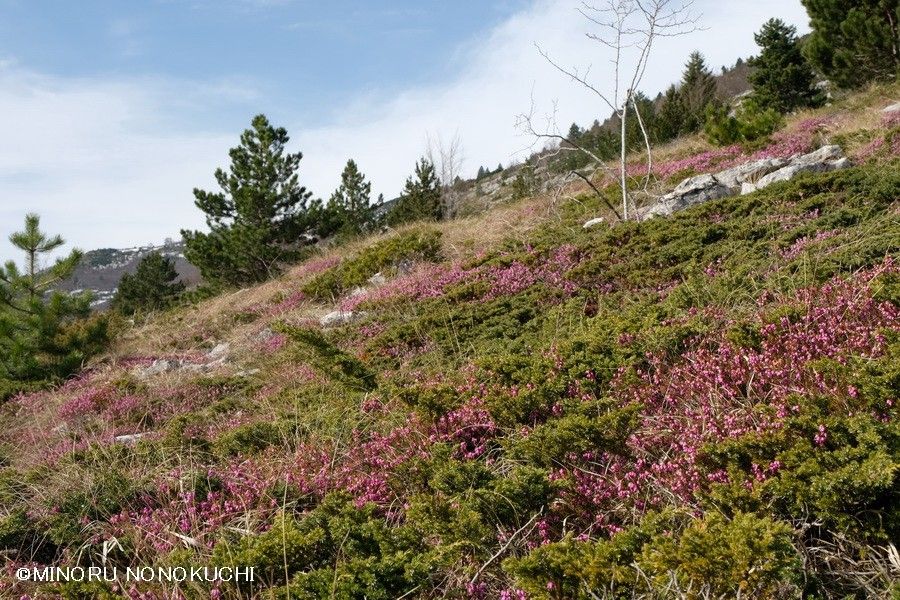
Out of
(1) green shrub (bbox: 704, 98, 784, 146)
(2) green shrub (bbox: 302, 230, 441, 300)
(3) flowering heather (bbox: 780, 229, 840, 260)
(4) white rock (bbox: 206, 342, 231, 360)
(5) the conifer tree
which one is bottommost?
(3) flowering heather (bbox: 780, 229, 840, 260)

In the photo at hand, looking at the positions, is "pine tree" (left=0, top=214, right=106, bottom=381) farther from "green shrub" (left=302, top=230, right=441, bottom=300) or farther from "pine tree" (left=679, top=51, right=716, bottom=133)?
"pine tree" (left=679, top=51, right=716, bottom=133)

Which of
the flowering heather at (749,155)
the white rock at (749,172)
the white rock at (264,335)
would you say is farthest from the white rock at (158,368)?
the flowering heather at (749,155)

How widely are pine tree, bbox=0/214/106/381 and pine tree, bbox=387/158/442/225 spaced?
15.1 metres

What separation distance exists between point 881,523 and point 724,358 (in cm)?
151

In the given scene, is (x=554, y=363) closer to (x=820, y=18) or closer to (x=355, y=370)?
(x=355, y=370)

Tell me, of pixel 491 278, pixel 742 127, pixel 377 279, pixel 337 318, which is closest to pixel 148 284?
pixel 377 279

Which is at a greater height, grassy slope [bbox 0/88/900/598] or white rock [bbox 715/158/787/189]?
white rock [bbox 715/158/787/189]

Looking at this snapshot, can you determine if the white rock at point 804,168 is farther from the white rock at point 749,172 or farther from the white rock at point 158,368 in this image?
the white rock at point 158,368

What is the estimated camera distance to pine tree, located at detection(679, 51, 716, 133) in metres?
27.2

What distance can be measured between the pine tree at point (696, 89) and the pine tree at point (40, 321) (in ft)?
85.1

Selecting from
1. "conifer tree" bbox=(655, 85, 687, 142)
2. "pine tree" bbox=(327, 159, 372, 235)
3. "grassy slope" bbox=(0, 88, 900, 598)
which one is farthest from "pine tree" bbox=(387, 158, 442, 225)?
"grassy slope" bbox=(0, 88, 900, 598)

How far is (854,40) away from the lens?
1862 centimetres

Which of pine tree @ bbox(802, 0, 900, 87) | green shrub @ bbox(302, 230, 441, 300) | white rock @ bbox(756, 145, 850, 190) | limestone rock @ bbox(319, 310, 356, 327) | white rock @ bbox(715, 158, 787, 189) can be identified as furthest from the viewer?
pine tree @ bbox(802, 0, 900, 87)

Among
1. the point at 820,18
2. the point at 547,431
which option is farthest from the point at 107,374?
the point at 820,18
